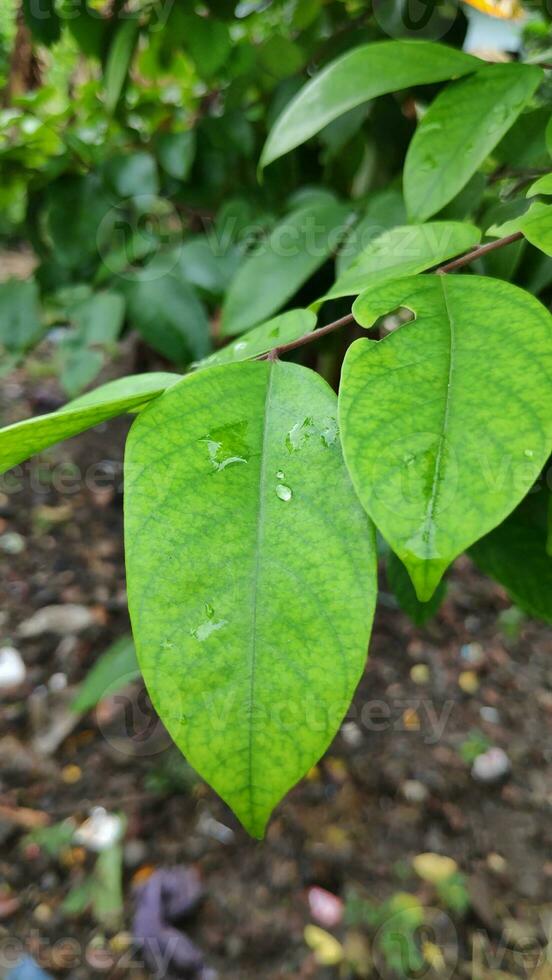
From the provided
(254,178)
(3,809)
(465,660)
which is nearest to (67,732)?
(3,809)

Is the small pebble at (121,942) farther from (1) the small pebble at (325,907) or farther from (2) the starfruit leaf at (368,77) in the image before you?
(2) the starfruit leaf at (368,77)

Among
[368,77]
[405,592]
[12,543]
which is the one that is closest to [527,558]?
[405,592]

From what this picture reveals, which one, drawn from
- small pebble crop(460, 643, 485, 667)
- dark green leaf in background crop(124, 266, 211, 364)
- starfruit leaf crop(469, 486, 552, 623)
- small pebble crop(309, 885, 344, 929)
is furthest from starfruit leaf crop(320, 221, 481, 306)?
small pebble crop(460, 643, 485, 667)

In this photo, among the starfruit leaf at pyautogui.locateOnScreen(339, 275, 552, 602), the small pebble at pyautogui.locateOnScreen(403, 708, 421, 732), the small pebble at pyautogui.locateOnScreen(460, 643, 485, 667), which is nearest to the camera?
the starfruit leaf at pyautogui.locateOnScreen(339, 275, 552, 602)

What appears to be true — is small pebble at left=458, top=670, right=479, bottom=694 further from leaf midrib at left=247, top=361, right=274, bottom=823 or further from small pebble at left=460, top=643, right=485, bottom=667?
leaf midrib at left=247, top=361, right=274, bottom=823

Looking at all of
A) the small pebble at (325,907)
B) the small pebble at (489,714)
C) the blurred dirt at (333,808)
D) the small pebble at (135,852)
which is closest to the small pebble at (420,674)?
the blurred dirt at (333,808)

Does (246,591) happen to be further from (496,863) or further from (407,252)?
(496,863)

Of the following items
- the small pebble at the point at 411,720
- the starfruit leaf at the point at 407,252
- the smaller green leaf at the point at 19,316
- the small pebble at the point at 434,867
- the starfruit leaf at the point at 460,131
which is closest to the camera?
the starfruit leaf at the point at 407,252
